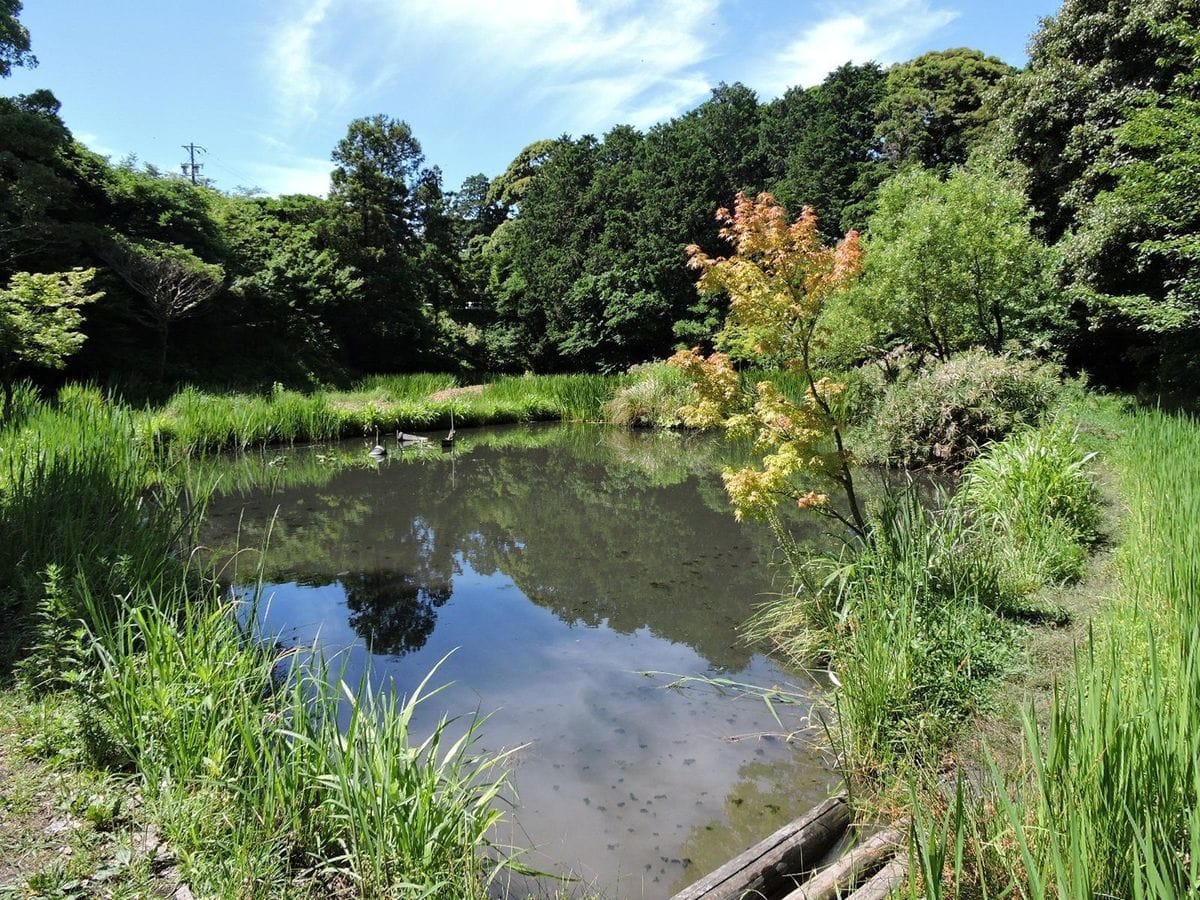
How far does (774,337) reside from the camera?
4082 mm

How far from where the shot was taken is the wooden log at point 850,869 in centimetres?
186

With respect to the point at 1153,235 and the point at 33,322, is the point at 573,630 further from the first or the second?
the point at 1153,235

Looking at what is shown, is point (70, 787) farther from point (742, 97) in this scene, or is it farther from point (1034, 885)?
point (742, 97)

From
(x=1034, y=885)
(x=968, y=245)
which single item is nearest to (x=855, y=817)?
(x=1034, y=885)

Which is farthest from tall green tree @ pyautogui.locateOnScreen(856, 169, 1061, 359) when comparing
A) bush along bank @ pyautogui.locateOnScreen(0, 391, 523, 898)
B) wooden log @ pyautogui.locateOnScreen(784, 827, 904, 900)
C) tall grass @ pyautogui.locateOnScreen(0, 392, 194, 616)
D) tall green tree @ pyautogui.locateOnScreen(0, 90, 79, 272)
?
tall green tree @ pyautogui.locateOnScreen(0, 90, 79, 272)

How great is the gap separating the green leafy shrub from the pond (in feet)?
8.68

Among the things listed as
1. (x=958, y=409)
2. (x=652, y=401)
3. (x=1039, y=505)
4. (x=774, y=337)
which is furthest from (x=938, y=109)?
(x=774, y=337)

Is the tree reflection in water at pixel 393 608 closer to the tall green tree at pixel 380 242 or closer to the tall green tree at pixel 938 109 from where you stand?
the tall green tree at pixel 380 242

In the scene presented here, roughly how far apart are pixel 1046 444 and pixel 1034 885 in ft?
16.8

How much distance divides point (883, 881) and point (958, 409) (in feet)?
26.6

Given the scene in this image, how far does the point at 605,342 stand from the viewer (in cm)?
2223

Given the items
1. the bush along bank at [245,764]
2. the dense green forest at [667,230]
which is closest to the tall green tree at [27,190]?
the dense green forest at [667,230]

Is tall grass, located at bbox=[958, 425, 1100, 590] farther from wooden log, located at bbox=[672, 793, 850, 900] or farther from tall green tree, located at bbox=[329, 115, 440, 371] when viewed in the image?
tall green tree, located at bbox=[329, 115, 440, 371]

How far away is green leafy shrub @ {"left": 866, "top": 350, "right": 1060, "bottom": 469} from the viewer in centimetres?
848
